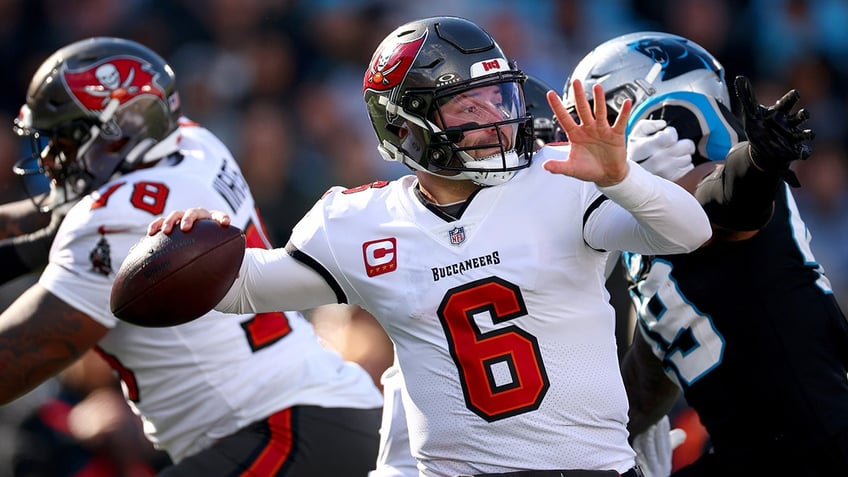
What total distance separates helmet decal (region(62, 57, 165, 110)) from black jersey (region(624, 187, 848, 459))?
84.5 inches

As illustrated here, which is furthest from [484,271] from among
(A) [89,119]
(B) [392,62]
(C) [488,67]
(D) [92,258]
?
(A) [89,119]

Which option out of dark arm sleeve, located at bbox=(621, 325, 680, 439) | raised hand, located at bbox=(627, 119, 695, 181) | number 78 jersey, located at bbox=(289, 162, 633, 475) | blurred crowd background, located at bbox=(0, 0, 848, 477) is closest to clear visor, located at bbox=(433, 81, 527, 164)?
number 78 jersey, located at bbox=(289, 162, 633, 475)

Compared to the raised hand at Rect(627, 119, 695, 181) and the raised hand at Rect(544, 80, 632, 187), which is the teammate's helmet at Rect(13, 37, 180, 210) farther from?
the raised hand at Rect(544, 80, 632, 187)

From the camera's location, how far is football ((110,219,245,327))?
3.15 metres

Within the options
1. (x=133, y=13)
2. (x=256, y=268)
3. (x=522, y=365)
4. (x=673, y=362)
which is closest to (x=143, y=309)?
(x=256, y=268)

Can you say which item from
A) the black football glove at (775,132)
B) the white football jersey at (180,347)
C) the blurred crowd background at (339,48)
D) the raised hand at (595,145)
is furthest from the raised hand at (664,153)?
the blurred crowd background at (339,48)

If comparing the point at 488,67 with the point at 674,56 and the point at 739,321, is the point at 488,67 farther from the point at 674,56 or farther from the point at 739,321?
the point at 739,321

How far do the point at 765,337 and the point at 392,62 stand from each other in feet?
4.70

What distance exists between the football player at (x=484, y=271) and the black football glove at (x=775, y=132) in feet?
1.00

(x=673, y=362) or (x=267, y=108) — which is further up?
(x=673, y=362)

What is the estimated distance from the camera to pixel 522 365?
3066 millimetres

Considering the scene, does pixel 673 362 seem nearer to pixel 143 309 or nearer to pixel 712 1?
pixel 143 309

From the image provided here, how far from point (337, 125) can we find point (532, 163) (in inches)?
209

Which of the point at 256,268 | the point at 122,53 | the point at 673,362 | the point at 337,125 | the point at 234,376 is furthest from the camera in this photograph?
the point at 337,125
